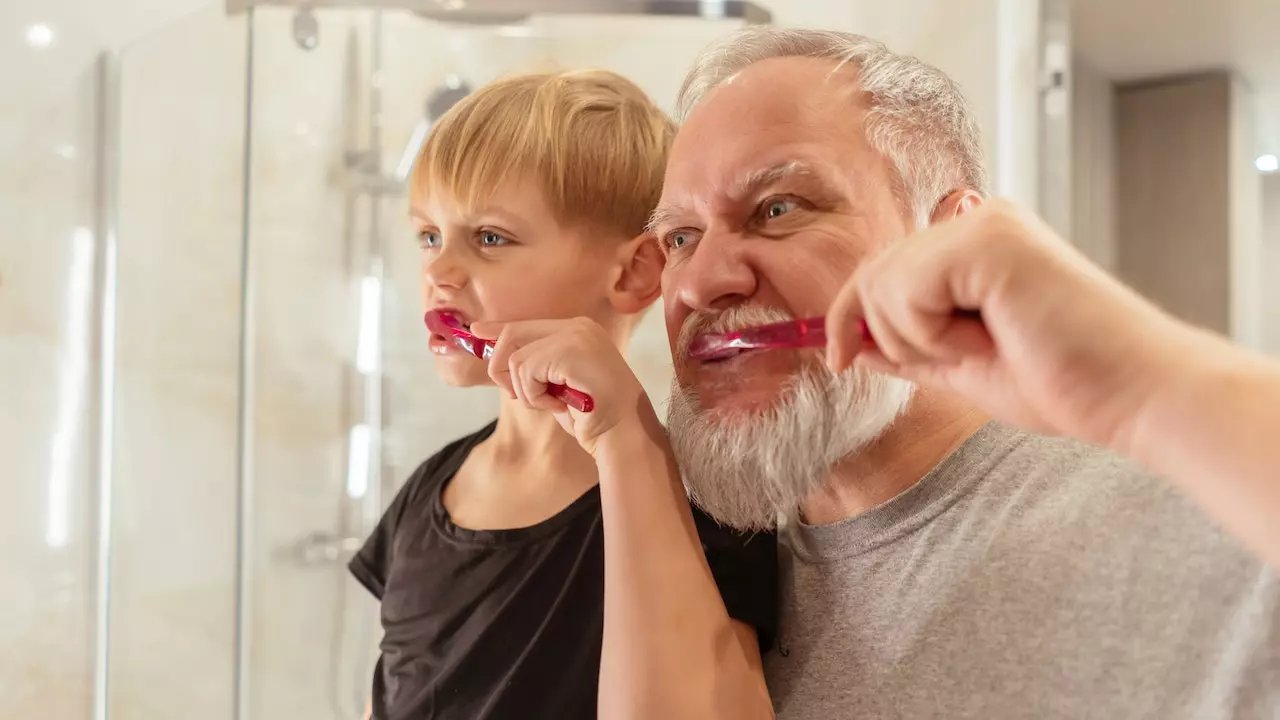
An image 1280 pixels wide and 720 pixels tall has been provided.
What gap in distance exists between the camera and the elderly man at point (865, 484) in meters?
0.48

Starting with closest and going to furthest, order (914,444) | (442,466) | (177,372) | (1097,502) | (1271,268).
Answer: (1097,502)
(914,444)
(442,466)
(1271,268)
(177,372)

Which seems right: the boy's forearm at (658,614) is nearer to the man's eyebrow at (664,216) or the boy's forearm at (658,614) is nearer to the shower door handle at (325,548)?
the man's eyebrow at (664,216)

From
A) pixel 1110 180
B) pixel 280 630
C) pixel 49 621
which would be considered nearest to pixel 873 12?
pixel 1110 180

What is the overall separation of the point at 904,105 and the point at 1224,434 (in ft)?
1.26

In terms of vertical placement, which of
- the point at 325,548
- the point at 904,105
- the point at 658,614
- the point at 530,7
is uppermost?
the point at 530,7

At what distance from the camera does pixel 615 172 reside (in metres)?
0.78

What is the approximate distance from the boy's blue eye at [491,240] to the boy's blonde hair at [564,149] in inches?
1.1

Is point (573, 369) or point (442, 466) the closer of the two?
point (573, 369)

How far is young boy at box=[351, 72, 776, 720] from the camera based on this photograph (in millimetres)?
669

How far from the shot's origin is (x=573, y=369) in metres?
0.60

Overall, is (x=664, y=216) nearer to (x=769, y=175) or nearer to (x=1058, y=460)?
(x=769, y=175)

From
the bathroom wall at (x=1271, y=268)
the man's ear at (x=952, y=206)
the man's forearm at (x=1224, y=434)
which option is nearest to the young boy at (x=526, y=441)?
the man's ear at (x=952, y=206)

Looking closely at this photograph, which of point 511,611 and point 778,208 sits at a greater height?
point 778,208

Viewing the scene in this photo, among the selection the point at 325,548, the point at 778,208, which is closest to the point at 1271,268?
the point at 778,208
